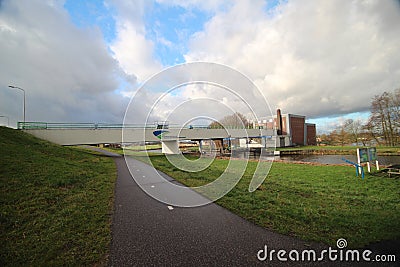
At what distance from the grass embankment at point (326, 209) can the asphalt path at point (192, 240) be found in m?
0.54

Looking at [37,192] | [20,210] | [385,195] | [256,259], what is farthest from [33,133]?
[385,195]

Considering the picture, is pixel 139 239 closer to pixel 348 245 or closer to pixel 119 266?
pixel 119 266

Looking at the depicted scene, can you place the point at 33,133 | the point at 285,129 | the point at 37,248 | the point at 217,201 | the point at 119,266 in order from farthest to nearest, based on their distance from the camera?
the point at 285,129 → the point at 33,133 → the point at 217,201 → the point at 37,248 → the point at 119,266

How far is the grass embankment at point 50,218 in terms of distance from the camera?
3.54 metres

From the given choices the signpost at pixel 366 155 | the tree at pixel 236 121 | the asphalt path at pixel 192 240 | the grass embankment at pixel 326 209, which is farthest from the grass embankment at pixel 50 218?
the signpost at pixel 366 155

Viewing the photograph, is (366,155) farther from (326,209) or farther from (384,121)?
(384,121)

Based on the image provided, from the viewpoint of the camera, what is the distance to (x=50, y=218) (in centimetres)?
523

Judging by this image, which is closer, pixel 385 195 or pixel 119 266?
pixel 119 266

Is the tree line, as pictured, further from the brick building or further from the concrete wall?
the concrete wall

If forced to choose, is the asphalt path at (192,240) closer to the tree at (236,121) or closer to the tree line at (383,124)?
the tree at (236,121)

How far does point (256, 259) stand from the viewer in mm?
3434

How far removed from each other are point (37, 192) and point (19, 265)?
477cm

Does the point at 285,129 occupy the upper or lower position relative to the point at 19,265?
upper

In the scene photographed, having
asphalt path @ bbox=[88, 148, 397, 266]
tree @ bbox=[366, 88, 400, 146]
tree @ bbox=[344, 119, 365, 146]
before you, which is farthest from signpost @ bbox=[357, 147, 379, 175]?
tree @ bbox=[344, 119, 365, 146]
